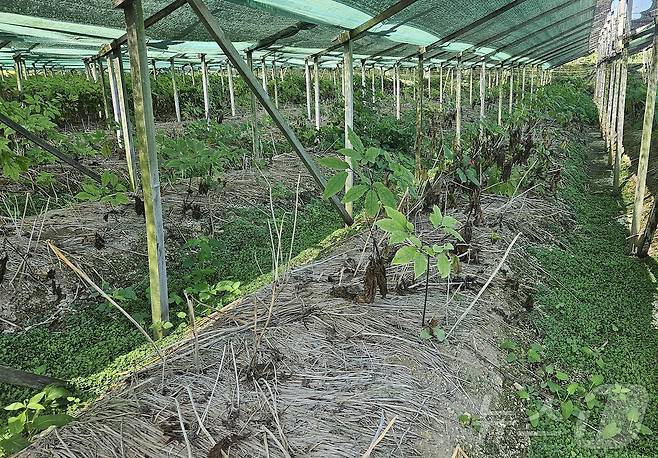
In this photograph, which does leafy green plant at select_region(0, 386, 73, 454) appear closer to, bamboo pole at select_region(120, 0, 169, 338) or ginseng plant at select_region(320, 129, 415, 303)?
bamboo pole at select_region(120, 0, 169, 338)

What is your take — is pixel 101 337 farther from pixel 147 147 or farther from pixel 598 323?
pixel 598 323

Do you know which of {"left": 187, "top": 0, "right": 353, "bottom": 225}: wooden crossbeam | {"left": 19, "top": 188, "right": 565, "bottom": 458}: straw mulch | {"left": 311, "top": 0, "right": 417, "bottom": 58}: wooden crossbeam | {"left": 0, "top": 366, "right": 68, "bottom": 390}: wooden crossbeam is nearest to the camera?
{"left": 19, "top": 188, "right": 565, "bottom": 458}: straw mulch

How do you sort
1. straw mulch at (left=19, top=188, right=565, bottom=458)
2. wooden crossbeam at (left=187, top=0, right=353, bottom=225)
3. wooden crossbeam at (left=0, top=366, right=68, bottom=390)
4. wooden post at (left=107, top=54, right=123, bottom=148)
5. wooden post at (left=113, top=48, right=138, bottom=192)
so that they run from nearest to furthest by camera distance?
straw mulch at (left=19, top=188, right=565, bottom=458) < wooden crossbeam at (left=0, top=366, right=68, bottom=390) < wooden crossbeam at (left=187, top=0, right=353, bottom=225) < wooden post at (left=113, top=48, right=138, bottom=192) < wooden post at (left=107, top=54, right=123, bottom=148)

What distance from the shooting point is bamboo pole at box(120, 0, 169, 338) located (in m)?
2.86

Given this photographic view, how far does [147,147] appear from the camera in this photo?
9.62ft

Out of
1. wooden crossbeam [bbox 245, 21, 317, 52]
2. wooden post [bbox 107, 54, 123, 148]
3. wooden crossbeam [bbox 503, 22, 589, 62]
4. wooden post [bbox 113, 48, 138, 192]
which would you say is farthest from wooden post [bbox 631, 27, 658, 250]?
wooden crossbeam [bbox 503, 22, 589, 62]

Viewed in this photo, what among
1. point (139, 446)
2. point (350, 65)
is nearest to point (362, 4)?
point (350, 65)

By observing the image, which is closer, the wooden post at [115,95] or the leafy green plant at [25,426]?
the leafy green plant at [25,426]

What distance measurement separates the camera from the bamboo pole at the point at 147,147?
2859mm

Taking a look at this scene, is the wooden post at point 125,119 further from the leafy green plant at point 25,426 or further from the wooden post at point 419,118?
the leafy green plant at point 25,426

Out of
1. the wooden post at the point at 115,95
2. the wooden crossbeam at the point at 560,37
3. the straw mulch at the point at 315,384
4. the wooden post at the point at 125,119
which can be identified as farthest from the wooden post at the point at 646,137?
the wooden crossbeam at the point at 560,37

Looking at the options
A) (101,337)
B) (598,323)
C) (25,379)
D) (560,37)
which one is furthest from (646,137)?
(560,37)

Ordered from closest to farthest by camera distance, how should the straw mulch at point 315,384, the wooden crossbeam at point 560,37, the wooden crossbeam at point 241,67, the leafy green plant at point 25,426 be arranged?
the leafy green plant at point 25,426 → the straw mulch at point 315,384 → the wooden crossbeam at point 241,67 → the wooden crossbeam at point 560,37

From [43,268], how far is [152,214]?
1565mm
